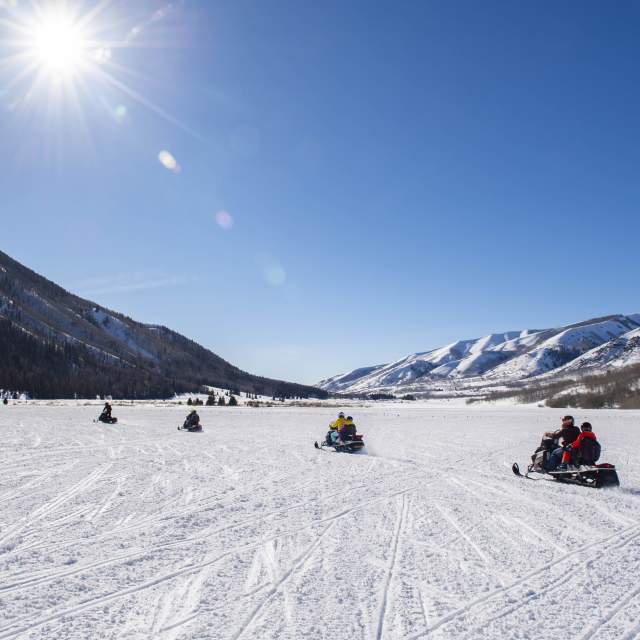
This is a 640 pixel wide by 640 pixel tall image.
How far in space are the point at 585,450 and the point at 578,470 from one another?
0.57 m

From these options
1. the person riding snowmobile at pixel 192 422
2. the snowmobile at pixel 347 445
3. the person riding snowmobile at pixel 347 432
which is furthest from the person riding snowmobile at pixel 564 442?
the person riding snowmobile at pixel 192 422

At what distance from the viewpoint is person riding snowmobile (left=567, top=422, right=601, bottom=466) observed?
11.6 m

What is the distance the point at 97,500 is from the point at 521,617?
8.15m

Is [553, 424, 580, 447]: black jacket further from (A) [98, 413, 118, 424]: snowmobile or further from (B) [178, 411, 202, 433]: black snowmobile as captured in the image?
(A) [98, 413, 118, 424]: snowmobile

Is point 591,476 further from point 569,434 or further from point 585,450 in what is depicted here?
point 569,434

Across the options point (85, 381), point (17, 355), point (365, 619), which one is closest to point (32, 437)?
point (365, 619)

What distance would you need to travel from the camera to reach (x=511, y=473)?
13.3 metres

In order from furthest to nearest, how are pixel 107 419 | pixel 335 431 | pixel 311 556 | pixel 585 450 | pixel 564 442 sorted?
1. pixel 107 419
2. pixel 335 431
3. pixel 564 442
4. pixel 585 450
5. pixel 311 556

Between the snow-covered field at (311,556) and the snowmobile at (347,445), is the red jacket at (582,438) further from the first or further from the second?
the snowmobile at (347,445)

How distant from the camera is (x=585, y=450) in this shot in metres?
11.7

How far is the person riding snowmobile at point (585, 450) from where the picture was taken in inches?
457

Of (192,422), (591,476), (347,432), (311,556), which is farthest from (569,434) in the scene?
(192,422)

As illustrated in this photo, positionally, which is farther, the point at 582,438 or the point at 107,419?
the point at 107,419

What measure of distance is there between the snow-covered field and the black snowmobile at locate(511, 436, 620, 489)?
15.6 inches
